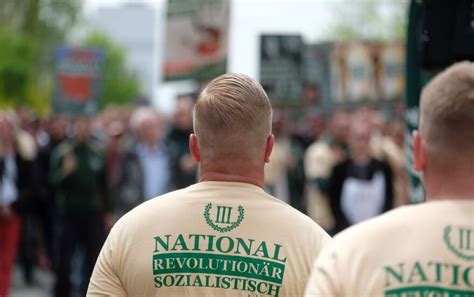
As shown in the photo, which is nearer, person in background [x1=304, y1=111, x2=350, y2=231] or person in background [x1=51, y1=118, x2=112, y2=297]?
person in background [x1=304, y1=111, x2=350, y2=231]

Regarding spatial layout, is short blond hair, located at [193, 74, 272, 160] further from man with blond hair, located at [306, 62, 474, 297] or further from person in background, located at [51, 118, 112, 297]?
person in background, located at [51, 118, 112, 297]

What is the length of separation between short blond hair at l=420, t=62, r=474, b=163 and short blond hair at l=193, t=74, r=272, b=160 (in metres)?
0.88

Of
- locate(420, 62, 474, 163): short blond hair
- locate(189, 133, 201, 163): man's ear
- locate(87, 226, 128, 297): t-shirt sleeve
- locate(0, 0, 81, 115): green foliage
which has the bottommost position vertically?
locate(0, 0, 81, 115): green foliage

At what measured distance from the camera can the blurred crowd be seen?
11.9 meters

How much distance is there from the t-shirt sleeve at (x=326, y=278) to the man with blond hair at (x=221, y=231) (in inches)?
25.8

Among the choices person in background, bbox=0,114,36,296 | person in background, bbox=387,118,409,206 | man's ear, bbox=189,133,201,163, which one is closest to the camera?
man's ear, bbox=189,133,201,163

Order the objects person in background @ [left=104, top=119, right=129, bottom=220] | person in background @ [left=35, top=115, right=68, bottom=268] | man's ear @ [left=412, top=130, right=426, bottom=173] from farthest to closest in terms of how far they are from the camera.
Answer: person in background @ [left=35, top=115, right=68, bottom=268], person in background @ [left=104, top=119, right=129, bottom=220], man's ear @ [left=412, top=130, right=426, bottom=173]

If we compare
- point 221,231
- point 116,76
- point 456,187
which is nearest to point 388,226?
point 456,187

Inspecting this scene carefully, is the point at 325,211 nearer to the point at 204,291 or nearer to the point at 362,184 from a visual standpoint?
the point at 362,184

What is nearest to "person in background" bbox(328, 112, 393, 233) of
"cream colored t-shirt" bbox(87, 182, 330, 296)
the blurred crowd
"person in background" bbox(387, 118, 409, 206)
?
the blurred crowd

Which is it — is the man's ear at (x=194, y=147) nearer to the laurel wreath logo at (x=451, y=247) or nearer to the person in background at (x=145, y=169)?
the laurel wreath logo at (x=451, y=247)

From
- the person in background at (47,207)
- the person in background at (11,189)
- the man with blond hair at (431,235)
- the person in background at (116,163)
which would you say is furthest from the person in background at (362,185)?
the man with blond hair at (431,235)

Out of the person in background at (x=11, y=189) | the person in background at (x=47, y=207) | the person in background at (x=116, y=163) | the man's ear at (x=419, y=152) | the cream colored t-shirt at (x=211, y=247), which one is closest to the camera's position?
the man's ear at (x=419, y=152)

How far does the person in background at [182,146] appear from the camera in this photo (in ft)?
39.4
